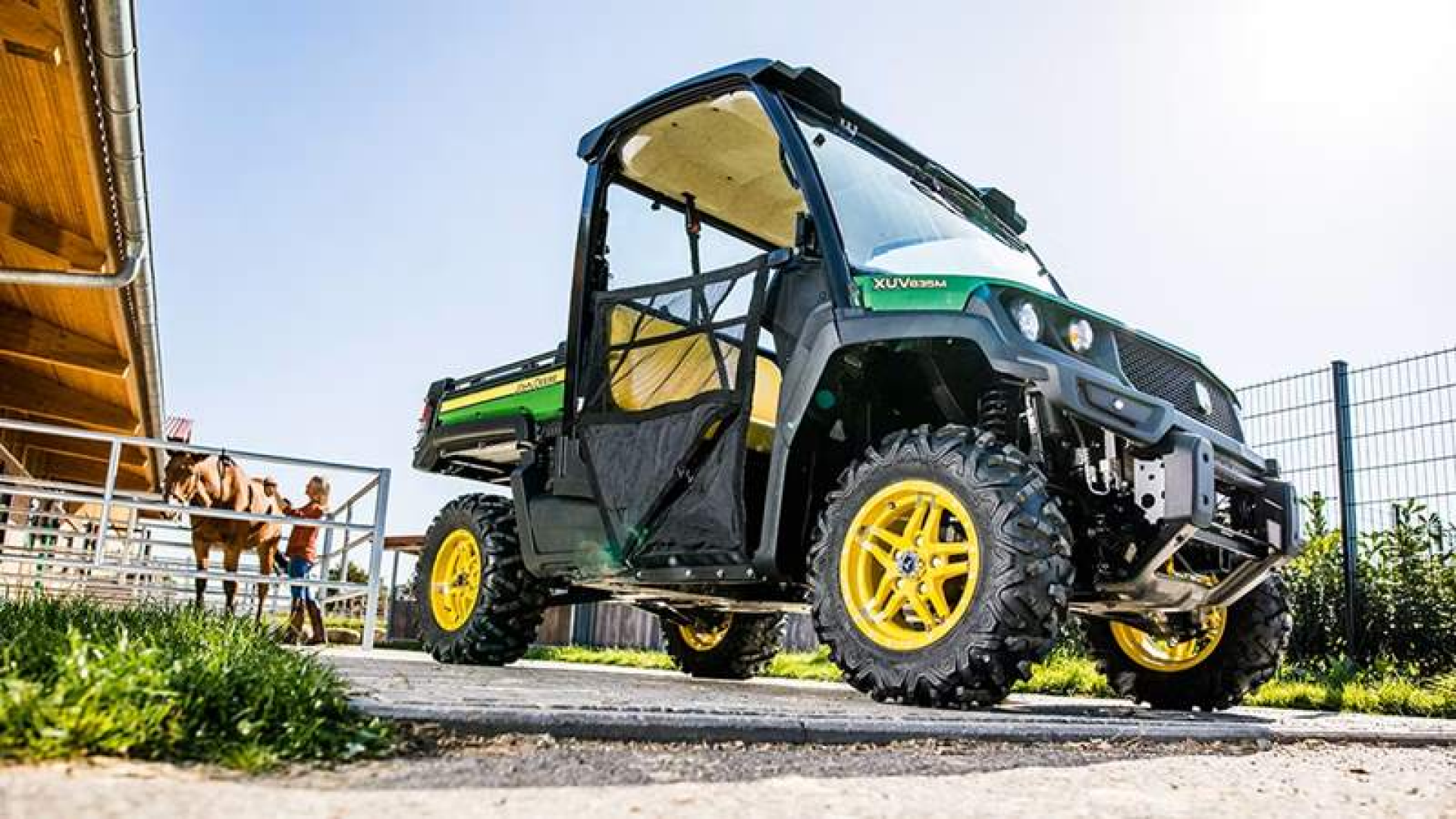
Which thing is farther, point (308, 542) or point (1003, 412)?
point (308, 542)

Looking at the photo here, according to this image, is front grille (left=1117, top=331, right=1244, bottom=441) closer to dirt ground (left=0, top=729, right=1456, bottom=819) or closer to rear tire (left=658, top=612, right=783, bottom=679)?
dirt ground (left=0, top=729, right=1456, bottom=819)

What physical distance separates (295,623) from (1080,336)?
8.01m

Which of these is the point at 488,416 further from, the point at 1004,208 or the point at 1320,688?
the point at 1320,688

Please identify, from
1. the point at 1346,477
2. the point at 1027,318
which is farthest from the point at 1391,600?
the point at 1027,318

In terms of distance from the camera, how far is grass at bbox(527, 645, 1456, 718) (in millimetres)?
7000

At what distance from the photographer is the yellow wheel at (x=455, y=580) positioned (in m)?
6.97

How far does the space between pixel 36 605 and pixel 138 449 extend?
12.3 meters

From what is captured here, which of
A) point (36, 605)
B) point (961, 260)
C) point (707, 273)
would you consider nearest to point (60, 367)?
point (36, 605)

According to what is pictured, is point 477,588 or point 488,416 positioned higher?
point 488,416

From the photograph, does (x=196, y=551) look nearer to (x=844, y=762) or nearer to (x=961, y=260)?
(x=961, y=260)

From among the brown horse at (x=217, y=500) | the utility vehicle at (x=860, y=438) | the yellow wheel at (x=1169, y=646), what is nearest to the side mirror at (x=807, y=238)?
the utility vehicle at (x=860, y=438)

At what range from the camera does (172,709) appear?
208 cm

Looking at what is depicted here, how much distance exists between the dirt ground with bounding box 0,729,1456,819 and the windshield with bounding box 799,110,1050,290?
2.21 meters

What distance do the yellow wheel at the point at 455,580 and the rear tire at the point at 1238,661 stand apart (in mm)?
3656
